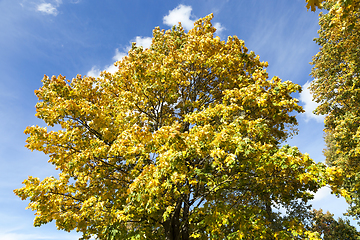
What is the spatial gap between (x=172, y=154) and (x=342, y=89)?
14.5 meters

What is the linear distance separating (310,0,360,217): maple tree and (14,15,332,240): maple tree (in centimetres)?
679

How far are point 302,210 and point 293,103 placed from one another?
45.6 feet

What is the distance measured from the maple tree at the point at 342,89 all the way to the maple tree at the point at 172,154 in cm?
679

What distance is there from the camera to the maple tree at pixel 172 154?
6.61m

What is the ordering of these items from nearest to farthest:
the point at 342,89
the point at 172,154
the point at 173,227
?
the point at 172,154, the point at 173,227, the point at 342,89

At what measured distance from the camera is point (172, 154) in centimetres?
589

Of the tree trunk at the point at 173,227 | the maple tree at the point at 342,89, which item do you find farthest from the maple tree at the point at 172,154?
the maple tree at the point at 342,89

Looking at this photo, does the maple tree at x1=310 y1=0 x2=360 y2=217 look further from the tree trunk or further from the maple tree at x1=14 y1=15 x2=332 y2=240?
the tree trunk

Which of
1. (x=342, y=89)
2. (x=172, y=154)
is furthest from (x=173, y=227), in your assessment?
(x=342, y=89)

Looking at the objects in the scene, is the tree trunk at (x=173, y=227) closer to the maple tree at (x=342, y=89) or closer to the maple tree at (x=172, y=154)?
the maple tree at (x=172, y=154)

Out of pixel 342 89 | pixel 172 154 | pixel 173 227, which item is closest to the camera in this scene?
pixel 172 154

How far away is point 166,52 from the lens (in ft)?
47.3

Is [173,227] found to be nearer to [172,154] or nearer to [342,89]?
[172,154]

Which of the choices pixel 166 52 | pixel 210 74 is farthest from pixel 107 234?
pixel 166 52
